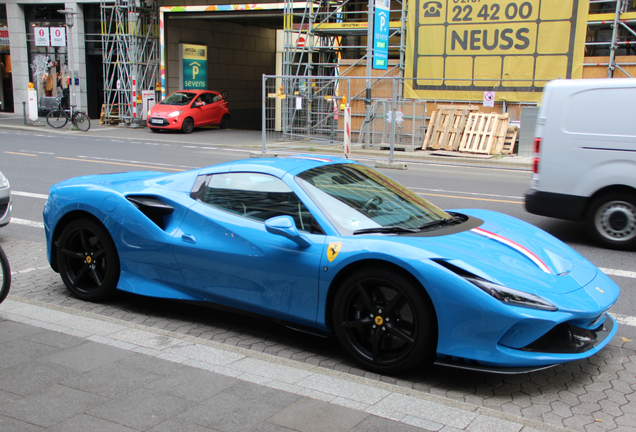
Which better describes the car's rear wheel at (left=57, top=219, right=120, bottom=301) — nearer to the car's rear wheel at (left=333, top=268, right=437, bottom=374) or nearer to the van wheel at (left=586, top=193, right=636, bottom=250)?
the car's rear wheel at (left=333, top=268, right=437, bottom=374)

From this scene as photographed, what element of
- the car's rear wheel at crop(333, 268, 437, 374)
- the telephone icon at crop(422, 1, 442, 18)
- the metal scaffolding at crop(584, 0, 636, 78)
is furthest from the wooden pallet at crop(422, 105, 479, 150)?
the car's rear wheel at crop(333, 268, 437, 374)

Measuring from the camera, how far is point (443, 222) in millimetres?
4543

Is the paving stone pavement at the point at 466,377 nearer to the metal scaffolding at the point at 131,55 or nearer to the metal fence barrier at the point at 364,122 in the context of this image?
the metal fence barrier at the point at 364,122

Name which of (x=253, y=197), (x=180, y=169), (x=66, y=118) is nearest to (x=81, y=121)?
(x=66, y=118)

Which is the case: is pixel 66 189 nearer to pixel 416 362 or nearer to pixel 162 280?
pixel 162 280

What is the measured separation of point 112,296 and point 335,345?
76.5 inches

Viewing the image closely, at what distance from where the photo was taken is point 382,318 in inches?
147

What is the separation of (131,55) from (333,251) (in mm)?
25728

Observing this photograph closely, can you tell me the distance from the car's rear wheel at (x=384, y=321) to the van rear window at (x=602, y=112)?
4.47 m

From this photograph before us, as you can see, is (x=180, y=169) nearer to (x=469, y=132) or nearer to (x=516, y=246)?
(x=469, y=132)

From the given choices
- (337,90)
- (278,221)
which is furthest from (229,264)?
(337,90)

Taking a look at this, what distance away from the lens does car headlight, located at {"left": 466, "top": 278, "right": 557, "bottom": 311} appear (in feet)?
11.4

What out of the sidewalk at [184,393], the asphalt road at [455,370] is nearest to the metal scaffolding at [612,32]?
the asphalt road at [455,370]

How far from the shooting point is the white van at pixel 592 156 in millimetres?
6922
